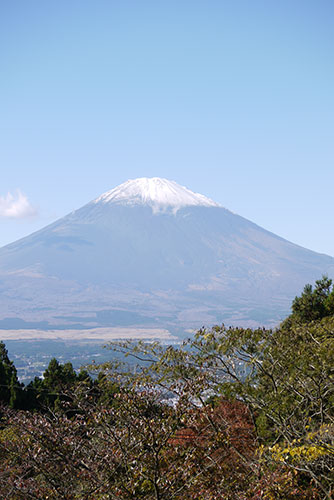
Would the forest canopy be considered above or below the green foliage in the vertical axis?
below

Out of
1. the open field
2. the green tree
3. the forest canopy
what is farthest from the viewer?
the open field

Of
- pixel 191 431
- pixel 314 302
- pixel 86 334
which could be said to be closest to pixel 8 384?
pixel 314 302

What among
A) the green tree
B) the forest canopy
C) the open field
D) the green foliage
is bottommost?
the open field

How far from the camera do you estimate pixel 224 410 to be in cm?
1065

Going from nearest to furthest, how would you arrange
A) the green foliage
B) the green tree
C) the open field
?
the green foliage, the green tree, the open field

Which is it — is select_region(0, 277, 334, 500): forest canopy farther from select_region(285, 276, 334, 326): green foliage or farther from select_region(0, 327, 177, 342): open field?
select_region(0, 327, 177, 342): open field

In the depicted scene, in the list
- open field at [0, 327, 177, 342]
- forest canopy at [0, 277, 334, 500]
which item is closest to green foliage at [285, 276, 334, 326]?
forest canopy at [0, 277, 334, 500]

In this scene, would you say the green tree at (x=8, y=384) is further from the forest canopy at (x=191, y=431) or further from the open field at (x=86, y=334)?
the open field at (x=86, y=334)

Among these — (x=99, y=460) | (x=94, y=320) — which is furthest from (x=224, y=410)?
(x=94, y=320)

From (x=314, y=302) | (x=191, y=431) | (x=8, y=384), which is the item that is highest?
(x=314, y=302)

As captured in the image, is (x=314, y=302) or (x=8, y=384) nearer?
(x=314, y=302)

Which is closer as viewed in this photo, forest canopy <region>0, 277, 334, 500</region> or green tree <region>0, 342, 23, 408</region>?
forest canopy <region>0, 277, 334, 500</region>

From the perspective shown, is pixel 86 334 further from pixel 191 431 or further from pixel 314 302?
pixel 191 431

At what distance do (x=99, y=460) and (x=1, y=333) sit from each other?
5932 inches
